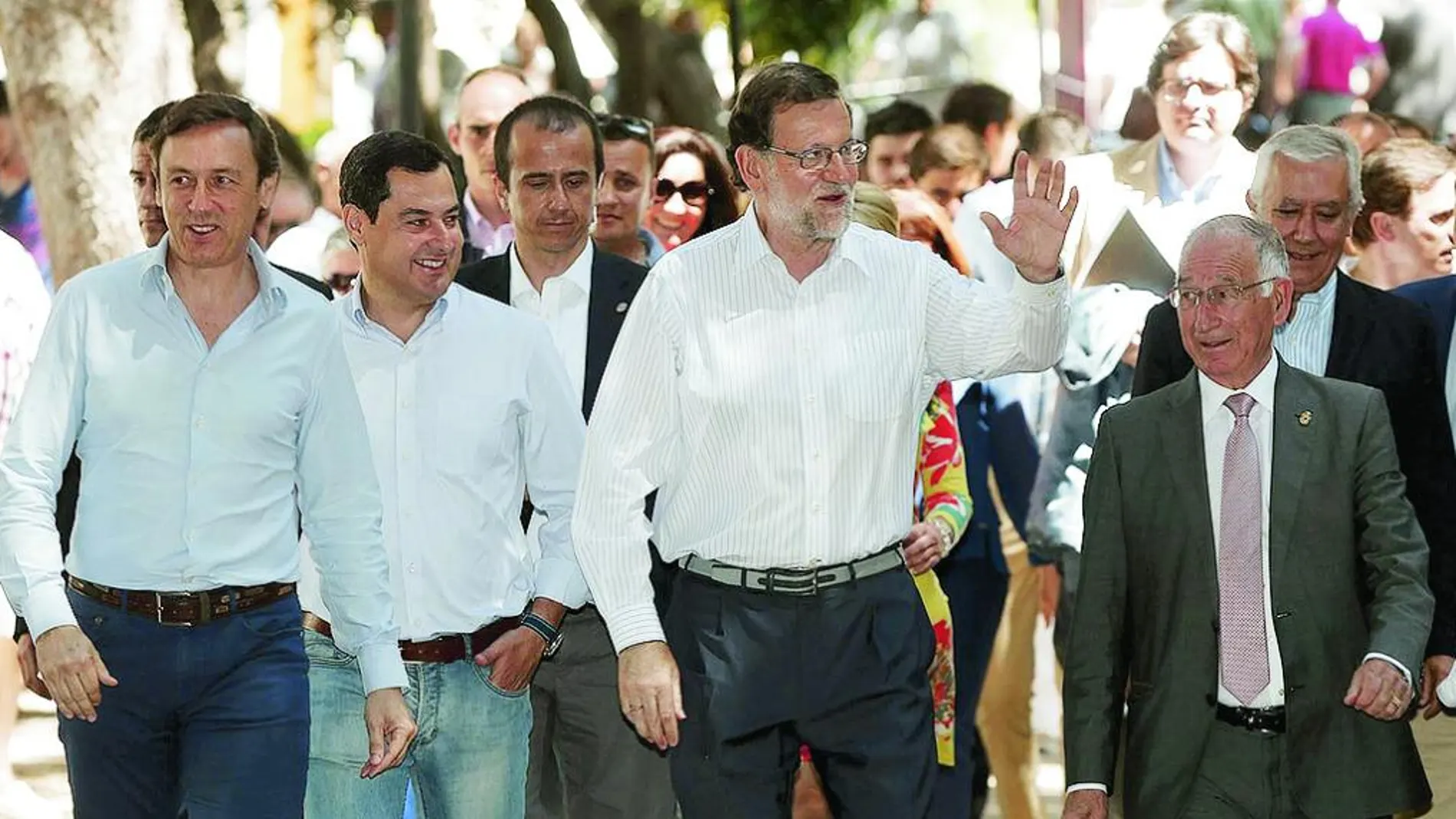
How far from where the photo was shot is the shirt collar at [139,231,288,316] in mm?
6117

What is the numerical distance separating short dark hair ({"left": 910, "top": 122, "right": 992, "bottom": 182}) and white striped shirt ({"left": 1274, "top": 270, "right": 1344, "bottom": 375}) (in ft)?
14.5

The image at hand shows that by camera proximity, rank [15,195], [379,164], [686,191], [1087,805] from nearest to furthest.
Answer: [1087,805], [379,164], [686,191], [15,195]

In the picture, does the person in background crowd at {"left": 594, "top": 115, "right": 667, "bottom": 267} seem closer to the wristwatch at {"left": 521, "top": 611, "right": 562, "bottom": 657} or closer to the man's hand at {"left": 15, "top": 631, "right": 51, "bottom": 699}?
the wristwatch at {"left": 521, "top": 611, "right": 562, "bottom": 657}

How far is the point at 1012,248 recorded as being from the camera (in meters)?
5.95

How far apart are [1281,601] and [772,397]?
4.31ft

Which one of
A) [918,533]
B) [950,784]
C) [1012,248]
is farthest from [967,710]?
[1012,248]

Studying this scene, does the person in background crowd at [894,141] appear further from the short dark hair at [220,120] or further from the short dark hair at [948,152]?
the short dark hair at [220,120]

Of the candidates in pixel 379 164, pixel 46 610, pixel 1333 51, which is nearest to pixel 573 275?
pixel 379 164

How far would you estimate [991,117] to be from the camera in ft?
43.0

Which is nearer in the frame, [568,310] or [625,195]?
[568,310]

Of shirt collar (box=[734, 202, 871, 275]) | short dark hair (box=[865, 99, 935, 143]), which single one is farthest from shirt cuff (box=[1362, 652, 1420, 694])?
short dark hair (box=[865, 99, 935, 143])

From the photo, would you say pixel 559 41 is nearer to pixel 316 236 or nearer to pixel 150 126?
pixel 316 236

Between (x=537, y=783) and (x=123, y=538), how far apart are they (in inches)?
69.6

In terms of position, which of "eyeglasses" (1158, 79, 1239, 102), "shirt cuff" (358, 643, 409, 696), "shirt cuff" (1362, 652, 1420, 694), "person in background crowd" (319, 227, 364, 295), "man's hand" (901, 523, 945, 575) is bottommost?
"shirt cuff" (1362, 652, 1420, 694)
